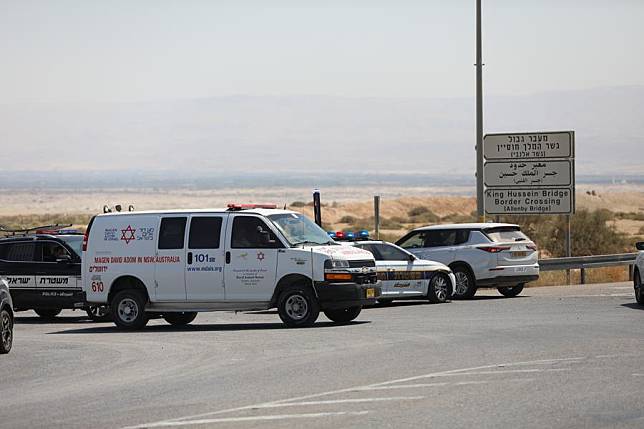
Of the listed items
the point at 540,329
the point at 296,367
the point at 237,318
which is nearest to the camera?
the point at 296,367

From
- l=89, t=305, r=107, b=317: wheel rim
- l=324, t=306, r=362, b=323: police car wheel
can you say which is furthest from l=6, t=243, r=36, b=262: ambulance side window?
l=324, t=306, r=362, b=323: police car wheel

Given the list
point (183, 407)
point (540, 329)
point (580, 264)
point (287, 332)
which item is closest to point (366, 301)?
point (287, 332)

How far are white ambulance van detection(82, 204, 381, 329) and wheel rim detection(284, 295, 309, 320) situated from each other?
0.02 m

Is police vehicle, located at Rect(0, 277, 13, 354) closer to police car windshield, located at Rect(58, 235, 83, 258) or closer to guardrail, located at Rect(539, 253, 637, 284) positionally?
police car windshield, located at Rect(58, 235, 83, 258)

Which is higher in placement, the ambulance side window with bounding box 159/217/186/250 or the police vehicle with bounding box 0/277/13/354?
the ambulance side window with bounding box 159/217/186/250

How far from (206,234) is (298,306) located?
6.46ft

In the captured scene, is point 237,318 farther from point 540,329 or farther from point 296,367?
point 296,367

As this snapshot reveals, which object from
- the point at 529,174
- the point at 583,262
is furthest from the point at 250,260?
the point at 529,174

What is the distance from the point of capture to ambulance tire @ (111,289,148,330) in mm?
21034

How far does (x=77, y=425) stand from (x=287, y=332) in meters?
8.63

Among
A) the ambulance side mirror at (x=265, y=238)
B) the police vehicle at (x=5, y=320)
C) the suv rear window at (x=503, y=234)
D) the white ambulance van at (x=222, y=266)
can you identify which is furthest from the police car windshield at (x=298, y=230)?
the suv rear window at (x=503, y=234)

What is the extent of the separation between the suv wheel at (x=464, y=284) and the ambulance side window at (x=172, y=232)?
823cm

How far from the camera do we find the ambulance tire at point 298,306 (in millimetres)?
20328

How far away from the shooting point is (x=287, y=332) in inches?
765
